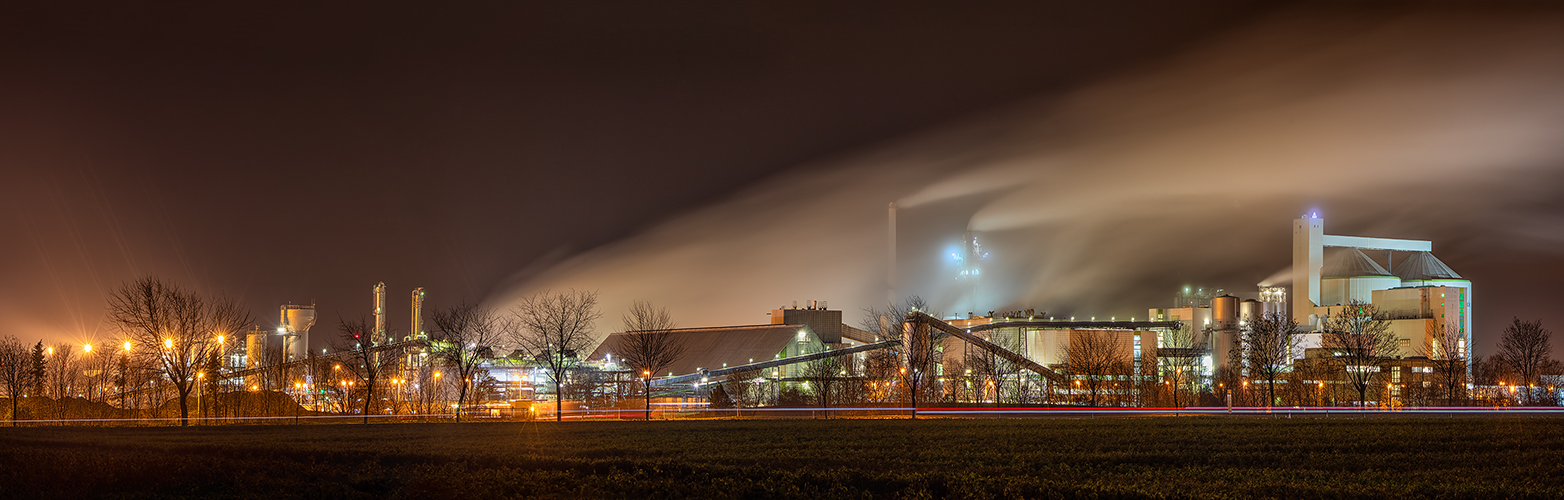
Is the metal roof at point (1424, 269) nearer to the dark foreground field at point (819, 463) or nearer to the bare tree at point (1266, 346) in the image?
the bare tree at point (1266, 346)

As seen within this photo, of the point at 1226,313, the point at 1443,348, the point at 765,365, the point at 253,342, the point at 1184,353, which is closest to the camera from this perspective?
the point at 1443,348

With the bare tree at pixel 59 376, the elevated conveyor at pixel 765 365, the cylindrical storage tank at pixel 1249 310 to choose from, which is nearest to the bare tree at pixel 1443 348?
the cylindrical storage tank at pixel 1249 310

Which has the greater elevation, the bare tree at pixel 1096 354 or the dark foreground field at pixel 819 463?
the dark foreground field at pixel 819 463

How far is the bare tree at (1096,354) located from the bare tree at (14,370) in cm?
7933

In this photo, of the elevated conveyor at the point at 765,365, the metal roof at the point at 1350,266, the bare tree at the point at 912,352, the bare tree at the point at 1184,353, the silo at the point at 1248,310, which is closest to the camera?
the bare tree at the point at 912,352

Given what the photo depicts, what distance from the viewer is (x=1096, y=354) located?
325 ft

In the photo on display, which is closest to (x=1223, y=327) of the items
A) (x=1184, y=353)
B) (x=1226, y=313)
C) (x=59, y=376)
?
(x=1226, y=313)

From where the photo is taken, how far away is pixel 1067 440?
1321 inches

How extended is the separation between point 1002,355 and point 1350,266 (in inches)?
2694

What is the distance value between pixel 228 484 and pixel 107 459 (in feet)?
21.9

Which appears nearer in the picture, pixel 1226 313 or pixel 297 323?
pixel 1226 313

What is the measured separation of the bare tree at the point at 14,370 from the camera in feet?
231

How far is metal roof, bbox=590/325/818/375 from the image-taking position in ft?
402

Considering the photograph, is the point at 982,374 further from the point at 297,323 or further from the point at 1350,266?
the point at 297,323
